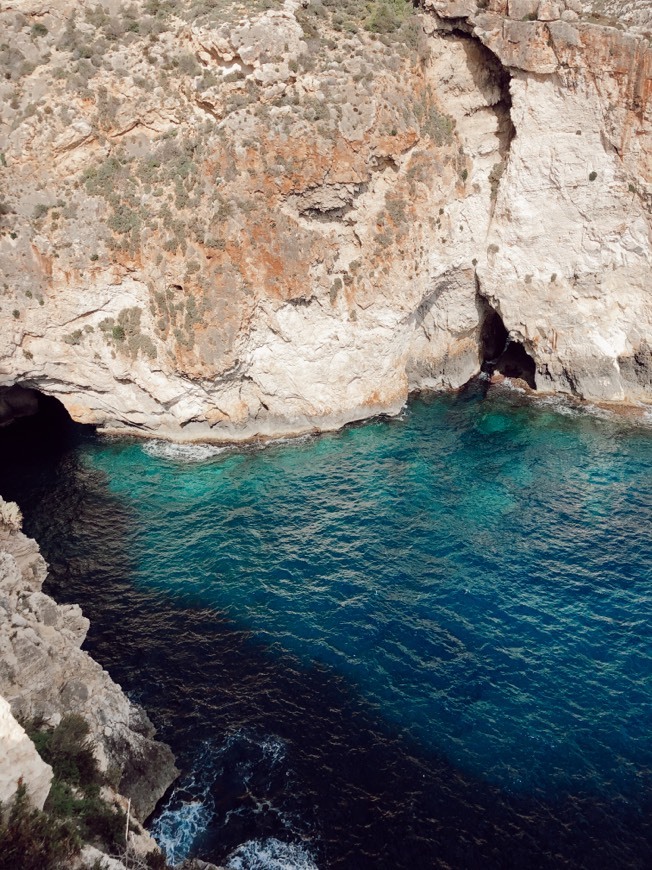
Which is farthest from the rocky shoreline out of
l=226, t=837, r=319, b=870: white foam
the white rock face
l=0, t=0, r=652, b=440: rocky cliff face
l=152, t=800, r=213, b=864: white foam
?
l=0, t=0, r=652, b=440: rocky cliff face

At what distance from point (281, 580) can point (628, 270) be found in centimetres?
2594

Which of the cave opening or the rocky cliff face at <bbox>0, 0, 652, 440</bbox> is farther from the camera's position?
the cave opening

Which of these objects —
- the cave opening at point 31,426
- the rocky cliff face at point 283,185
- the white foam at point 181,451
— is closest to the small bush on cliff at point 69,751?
the white foam at point 181,451

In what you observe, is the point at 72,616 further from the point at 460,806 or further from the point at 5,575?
the point at 460,806

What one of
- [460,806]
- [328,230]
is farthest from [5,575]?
[328,230]

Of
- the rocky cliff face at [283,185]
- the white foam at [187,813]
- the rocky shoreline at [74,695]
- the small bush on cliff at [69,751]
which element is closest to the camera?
the small bush on cliff at [69,751]

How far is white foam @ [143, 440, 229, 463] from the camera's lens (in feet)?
113

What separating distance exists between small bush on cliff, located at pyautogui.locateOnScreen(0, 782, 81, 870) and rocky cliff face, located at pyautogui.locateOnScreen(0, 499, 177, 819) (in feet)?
13.1

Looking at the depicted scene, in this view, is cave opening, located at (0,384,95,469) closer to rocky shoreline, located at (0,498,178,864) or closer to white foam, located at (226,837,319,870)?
rocky shoreline, located at (0,498,178,864)

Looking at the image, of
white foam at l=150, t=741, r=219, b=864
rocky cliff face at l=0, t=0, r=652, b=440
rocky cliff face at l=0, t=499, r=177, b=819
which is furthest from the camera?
rocky cliff face at l=0, t=0, r=652, b=440

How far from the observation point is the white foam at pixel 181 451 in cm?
3447

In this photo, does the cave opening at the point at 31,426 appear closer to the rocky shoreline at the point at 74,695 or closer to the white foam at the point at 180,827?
the rocky shoreline at the point at 74,695

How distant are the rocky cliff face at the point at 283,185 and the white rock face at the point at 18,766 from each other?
23.2 m

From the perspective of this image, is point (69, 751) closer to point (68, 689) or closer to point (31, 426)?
point (68, 689)
